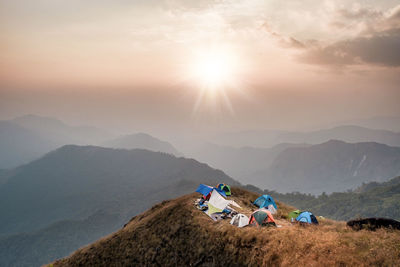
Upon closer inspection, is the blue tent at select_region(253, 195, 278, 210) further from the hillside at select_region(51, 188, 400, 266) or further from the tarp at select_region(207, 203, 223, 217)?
the tarp at select_region(207, 203, 223, 217)

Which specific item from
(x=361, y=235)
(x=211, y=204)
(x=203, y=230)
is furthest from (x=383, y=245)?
(x=211, y=204)

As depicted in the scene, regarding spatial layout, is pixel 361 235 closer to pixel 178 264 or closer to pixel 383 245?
pixel 383 245

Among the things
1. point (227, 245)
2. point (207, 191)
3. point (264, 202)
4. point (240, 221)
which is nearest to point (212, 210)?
point (240, 221)

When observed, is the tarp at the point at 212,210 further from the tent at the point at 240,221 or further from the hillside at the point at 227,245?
the tent at the point at 240,221

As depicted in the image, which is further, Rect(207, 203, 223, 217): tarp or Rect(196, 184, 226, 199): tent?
Rect(196, 184, 226, 199): tent

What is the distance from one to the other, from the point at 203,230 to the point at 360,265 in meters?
16.3

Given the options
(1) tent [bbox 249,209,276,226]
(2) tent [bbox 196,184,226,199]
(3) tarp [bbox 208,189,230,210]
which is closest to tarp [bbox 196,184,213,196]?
(2) tent [bbox 196,184,226,199]

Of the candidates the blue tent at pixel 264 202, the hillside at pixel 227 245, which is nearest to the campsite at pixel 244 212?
the blue tent at pixel 264 202

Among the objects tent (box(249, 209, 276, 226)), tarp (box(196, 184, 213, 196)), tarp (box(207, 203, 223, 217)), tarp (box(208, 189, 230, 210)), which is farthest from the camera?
tarp (box(196, 184, 213, 196))

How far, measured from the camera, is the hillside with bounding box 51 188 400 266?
1662 cm

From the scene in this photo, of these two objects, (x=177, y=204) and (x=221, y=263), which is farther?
(x=177, y=204)

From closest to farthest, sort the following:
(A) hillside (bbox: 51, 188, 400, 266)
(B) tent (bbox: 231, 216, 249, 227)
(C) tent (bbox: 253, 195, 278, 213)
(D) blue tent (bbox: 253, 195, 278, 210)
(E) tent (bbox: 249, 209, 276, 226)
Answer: (A) hillside (bbox: 51, 188, 400, 266), (E) tent (bbox: 249, 209, 276, 226), (B) tent (bbox: 231, 216, 249, 227), (C) tent (bbox: 253, 195, 278, 213), (D) blue tent (bbox: 253, 195, 278, 210)

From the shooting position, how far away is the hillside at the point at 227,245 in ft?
54.5

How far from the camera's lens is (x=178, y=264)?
85.5ft
